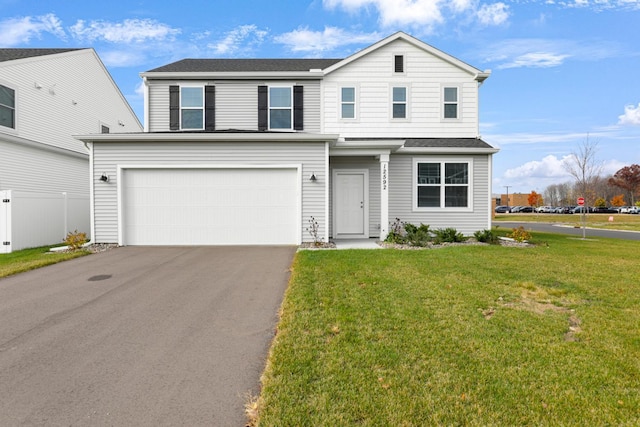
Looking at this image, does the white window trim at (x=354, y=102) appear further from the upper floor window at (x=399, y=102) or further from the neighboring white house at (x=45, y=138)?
the neighboring white house at (x=45, y=138)

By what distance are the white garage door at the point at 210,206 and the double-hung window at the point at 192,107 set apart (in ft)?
10.7

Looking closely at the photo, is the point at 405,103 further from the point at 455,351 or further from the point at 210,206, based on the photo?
the point at 455,351

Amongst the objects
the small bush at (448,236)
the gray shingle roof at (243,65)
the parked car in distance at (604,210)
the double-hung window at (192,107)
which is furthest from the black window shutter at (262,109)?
the parked car in distance at (604,210)

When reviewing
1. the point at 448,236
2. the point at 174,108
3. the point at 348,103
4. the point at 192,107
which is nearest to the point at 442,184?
the point at 448,236

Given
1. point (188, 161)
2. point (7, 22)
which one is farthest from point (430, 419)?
point (7, 22)

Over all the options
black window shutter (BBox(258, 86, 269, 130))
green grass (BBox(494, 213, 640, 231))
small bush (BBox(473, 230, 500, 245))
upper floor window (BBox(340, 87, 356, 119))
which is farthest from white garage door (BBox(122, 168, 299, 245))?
green grass (BBox(494, 213, 640, 231))

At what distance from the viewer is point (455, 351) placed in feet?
11.5

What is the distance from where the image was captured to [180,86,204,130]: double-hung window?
13.3 m

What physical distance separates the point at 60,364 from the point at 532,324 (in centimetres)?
506

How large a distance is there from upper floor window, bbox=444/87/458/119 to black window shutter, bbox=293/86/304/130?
5.30m

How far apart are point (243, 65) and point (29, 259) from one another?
9886 mm

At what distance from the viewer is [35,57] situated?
1434cm

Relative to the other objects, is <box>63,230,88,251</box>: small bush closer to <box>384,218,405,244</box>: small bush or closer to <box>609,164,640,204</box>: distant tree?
<box>384,218,405,244</box>: small bush

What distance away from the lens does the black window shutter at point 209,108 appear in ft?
43.5
